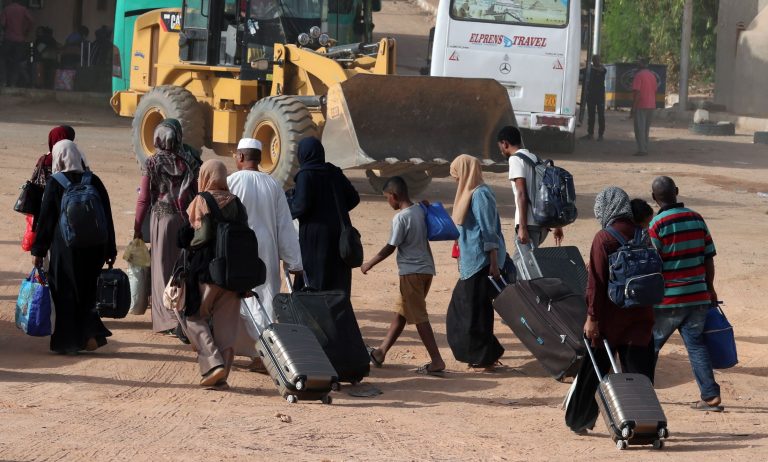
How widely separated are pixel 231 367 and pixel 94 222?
1217 millimetres

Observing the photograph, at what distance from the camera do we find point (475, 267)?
8.39 metres

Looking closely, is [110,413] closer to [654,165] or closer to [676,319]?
[676,319]

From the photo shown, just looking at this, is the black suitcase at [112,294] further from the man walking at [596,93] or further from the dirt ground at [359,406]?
the man walking at [596,93]

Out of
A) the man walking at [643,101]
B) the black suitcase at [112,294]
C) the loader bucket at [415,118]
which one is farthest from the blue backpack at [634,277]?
the man walking at [643,101]

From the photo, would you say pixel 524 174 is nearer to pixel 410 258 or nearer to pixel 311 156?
pixel 410 258

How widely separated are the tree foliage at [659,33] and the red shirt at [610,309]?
28.4 m

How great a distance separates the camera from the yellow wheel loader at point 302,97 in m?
14.6

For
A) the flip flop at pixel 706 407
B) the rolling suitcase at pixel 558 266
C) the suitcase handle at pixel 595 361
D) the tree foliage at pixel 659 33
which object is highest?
the tree foliage at pixel 659 33

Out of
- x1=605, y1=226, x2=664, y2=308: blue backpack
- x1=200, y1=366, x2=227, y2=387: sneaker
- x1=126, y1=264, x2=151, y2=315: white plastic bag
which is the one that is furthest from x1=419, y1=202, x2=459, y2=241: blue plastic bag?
x1=126, y1=264, x2=151, y2=315: white plastic bag

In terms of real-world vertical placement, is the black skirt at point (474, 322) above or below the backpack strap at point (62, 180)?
below

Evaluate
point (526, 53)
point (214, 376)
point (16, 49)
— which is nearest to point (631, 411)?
point (214, 376)

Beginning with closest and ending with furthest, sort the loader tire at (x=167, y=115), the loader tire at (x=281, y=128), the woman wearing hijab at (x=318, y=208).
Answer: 1. the woman wearing hijab at (x=318, y=208)
2. the loader tire at (x=281, y=128)
3. the loader tire at (x=167, y=115)

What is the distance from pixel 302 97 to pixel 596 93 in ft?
37.9

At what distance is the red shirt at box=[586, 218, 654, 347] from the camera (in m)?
6.71
